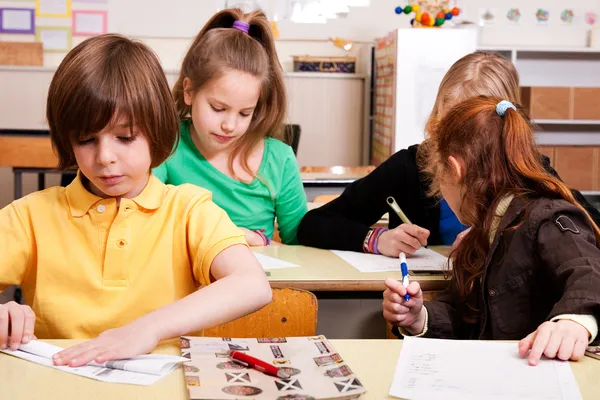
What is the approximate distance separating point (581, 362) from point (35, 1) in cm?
575

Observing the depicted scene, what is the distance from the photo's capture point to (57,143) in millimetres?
1281

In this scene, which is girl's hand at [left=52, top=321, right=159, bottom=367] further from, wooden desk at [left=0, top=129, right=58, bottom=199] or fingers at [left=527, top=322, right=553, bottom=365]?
wooden desk at [left=0, top=129, right=58, bottom=199]

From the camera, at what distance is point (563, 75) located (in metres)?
6.32

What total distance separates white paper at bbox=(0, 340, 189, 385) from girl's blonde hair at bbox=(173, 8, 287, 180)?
45.0 inches

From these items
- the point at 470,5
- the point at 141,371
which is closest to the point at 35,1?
the point at 470,5

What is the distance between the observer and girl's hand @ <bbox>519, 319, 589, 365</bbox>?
3.55 ft

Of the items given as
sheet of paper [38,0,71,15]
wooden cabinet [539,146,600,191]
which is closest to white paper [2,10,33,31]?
sheet of paper [38,0,71,15]

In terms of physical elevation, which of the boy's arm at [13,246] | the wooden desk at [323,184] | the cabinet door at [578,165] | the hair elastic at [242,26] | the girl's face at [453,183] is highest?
the hair elastic at [242,26]

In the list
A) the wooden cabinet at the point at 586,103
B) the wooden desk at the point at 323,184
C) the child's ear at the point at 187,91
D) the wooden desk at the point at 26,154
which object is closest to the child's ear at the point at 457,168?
the child's ear at the point at 187,91

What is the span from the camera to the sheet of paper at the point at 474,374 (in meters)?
0.97

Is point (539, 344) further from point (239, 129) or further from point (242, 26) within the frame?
point (242, 26)

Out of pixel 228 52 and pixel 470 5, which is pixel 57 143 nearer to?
pixel 228 52

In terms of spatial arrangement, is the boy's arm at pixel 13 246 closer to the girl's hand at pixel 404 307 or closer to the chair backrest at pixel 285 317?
the chair backrest at pixel 285 317

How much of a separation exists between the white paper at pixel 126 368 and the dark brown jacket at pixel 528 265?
25.2 inches
